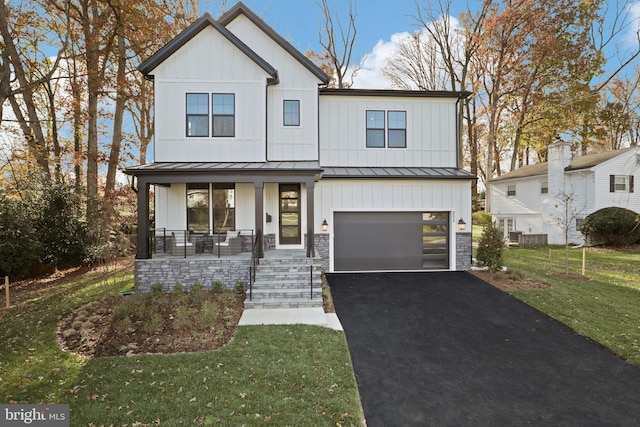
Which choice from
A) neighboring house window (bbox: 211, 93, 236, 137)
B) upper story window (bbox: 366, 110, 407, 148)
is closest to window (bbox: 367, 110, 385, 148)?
upper story window (bbox: 366, 110, 407, 148)

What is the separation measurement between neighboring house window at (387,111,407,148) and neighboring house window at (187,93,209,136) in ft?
23.8

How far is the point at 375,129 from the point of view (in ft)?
40.8

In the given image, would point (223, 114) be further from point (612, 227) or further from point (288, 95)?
point (612, 227)

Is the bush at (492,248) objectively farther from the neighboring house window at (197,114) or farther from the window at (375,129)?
the neighboring house window at (197,114)

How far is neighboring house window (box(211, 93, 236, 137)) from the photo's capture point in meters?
10.5

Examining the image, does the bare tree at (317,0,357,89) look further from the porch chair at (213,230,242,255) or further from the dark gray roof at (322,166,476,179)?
the porch chair at (213,230,242,255)

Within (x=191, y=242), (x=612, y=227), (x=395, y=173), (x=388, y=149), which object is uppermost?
(x=388, y=149)

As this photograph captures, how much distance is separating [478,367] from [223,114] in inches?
402

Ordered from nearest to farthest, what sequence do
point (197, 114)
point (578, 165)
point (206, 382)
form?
point (206, 382)
point (197, 114)
point (578, 165)

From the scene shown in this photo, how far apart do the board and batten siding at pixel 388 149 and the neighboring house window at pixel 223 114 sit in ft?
11.7

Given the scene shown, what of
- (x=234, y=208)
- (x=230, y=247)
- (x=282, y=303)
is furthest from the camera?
(x=234, y=208)

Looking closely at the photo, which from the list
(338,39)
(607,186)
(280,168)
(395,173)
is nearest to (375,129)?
(395,173)

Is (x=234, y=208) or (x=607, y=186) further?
(x=607, y=186)

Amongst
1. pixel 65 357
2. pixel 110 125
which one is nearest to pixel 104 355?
pixel 65 357
